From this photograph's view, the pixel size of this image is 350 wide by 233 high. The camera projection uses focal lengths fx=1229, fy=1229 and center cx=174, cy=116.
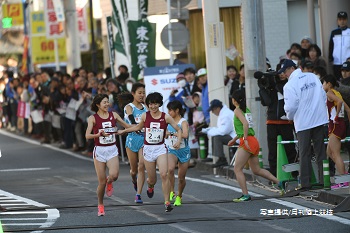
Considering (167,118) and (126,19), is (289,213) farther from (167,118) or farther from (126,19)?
(126,19)

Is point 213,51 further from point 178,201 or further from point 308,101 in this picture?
point 178,201

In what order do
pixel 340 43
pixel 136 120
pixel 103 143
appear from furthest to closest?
pixel 340 43, pixel 136 120, pixel 103 143

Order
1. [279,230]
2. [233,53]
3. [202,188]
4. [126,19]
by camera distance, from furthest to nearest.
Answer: [126,19], [233,53], [202,188], [279,230]

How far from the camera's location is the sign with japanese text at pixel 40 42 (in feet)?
185

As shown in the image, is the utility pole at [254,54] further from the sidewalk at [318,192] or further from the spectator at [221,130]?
the spectator at [221,130]

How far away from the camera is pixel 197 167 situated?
25219 mm

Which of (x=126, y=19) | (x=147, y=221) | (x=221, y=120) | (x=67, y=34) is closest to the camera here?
(x=147, y=221)

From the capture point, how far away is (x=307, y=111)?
1856cm

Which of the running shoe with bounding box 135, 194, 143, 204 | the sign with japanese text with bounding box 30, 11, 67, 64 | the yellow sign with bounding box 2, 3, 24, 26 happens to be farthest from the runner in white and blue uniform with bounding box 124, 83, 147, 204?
the yellow sign with bounding box 2, 3, 24, 26

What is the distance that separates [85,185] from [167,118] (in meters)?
4.95

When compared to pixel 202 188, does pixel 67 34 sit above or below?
above

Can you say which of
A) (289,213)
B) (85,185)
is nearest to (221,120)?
(85,185)

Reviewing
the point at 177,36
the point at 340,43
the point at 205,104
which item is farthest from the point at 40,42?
the point at 340,43

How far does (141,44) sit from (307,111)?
1306 centimetres
